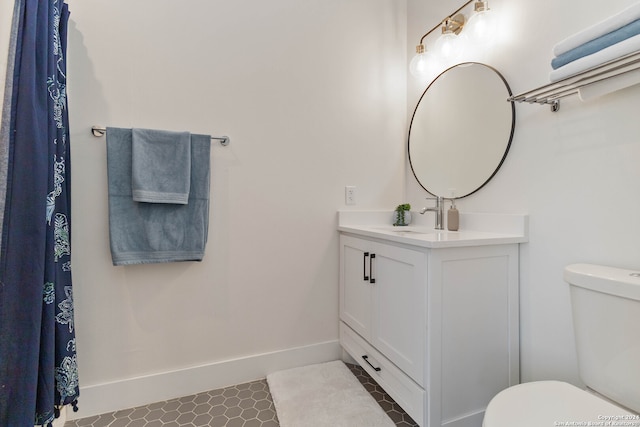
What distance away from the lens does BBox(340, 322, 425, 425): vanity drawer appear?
115 centimetres

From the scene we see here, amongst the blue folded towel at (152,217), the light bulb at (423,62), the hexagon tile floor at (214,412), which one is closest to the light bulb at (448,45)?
the light bulb at (423,62)

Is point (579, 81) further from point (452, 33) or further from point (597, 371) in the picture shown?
point (597, 371)

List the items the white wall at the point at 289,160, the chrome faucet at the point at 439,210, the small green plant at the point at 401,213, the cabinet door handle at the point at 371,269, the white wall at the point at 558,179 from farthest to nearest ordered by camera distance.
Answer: the small green plant at the point at 401,213 < the chrome faucet at the point at 439,210 < the cabinet door handle at the point at 371,269 < the white wall at the point at 289,160 < the white wall at the point at 558,179

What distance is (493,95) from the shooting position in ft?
4.54

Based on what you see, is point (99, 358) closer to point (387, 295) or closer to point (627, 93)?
point (387, 295)

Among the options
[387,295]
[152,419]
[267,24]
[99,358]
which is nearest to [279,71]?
[267,24]

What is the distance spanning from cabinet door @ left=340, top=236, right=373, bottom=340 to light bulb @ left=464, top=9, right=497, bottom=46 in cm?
113

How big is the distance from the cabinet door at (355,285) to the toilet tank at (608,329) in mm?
802

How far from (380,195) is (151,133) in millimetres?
→ 1335

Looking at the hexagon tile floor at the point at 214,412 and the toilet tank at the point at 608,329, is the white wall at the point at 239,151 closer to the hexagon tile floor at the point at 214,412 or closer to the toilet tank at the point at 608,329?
the hexagon tile floor at the point at 214,412

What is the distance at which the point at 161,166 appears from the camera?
1399mm

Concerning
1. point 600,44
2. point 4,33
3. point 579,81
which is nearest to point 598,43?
point 600,44

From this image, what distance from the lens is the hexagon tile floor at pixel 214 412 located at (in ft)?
4.27

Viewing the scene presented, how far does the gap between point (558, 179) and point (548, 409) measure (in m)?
0.80
